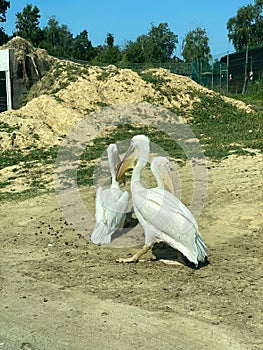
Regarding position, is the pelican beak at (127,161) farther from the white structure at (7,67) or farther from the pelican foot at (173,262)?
the white structure at (7,67)

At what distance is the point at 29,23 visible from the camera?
53.7 m

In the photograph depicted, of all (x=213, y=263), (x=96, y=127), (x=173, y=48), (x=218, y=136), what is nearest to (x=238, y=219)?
→ (x=213, y=263)

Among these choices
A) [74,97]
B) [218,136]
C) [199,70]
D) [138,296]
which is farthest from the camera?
[199,70]

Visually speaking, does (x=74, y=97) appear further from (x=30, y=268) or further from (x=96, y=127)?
(x=30, y=268)

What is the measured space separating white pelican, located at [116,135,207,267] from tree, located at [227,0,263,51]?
65492 millimetres

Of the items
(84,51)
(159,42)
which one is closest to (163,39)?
(159,42)

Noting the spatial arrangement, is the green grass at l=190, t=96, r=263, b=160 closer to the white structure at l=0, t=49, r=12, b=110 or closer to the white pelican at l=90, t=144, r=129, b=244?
the white pelican at l=90, t=144, r=129, b=244

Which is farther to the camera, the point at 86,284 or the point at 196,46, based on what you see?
the point at 196,46

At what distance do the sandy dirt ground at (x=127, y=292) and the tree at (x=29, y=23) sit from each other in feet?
155

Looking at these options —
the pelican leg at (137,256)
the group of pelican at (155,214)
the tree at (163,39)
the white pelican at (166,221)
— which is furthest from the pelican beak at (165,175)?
the tree at (163,39)

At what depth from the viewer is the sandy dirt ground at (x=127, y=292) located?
415 centimetres

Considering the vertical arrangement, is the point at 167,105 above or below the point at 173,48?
below

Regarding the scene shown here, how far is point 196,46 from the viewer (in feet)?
219

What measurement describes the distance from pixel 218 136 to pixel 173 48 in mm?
68419
